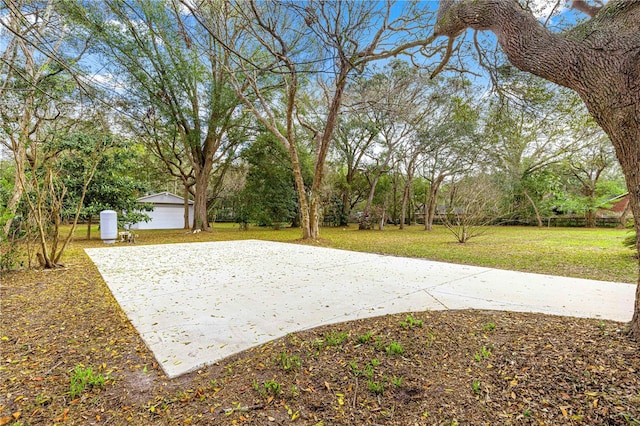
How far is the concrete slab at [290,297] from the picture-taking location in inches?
91.3

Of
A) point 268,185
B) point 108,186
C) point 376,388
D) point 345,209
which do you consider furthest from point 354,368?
point 345,209

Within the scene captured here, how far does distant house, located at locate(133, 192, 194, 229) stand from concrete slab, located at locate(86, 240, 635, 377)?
50.0ft

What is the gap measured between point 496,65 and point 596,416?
4381 millimetres

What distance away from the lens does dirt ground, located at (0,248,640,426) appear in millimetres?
1410

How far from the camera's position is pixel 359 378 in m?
1.69

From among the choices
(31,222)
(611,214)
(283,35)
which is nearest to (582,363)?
(31,222)

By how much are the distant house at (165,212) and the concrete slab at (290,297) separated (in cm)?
1524

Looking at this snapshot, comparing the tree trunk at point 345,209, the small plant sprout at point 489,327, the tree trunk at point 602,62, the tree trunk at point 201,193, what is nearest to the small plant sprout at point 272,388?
the small plant sprout at point 489,327

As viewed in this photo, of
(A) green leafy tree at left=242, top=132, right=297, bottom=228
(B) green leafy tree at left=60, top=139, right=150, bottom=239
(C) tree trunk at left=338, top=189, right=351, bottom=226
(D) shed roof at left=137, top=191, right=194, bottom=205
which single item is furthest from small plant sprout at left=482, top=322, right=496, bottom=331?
(D) shed roof at left=137, top=191, right=194, bottom=205

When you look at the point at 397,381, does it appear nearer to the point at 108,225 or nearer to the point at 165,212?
the point at 108,225

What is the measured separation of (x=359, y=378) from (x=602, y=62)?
2.37 metres

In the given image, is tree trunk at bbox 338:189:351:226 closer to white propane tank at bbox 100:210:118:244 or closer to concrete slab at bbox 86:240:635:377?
white propane tank at bbox 100:210:118:244

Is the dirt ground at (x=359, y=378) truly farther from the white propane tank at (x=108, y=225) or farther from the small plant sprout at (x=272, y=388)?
the white propane tank at (x=108, y=225)

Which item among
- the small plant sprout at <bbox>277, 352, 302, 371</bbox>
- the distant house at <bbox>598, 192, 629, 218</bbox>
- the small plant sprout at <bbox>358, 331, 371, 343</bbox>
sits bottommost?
the small plant sprout at <bbox>277, 352, 302, 371</bbox>
